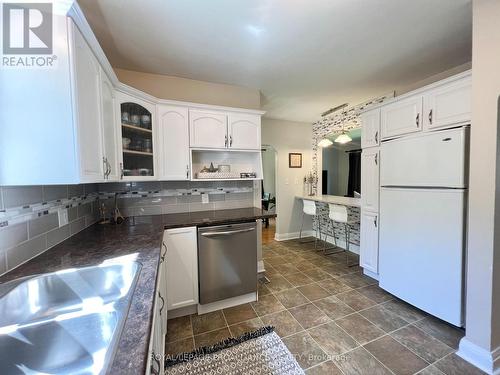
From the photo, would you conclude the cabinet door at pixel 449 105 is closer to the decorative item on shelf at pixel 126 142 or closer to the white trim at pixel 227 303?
the white trim at pixel 227 303

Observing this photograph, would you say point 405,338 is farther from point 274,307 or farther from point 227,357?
point 227,357

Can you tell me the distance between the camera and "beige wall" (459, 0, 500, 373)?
133cm

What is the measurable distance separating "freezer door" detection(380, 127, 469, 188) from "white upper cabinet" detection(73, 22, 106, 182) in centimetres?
258

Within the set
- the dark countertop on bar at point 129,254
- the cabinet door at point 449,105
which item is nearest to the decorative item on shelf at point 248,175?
the dark countertop on bar at point 129,254

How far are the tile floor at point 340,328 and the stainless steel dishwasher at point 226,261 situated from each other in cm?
22

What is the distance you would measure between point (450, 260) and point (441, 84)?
149cm

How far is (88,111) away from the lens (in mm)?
1189

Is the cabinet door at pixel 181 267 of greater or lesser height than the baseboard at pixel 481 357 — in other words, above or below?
above

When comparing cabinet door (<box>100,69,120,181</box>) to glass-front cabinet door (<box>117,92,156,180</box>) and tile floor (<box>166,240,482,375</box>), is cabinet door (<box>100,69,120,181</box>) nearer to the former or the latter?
glass-front cabinet door (<box>117,92,156,180</box>)

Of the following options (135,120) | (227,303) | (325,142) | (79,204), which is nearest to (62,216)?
(79,204)

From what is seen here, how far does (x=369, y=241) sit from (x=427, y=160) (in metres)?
1.20

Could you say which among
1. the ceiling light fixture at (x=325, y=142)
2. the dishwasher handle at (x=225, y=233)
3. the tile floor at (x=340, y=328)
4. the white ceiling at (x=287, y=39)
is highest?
the white ceiling at (x=287, y=39)

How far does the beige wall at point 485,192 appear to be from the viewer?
133 centimetres

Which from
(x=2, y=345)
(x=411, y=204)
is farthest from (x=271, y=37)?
(x=2, y=345)
